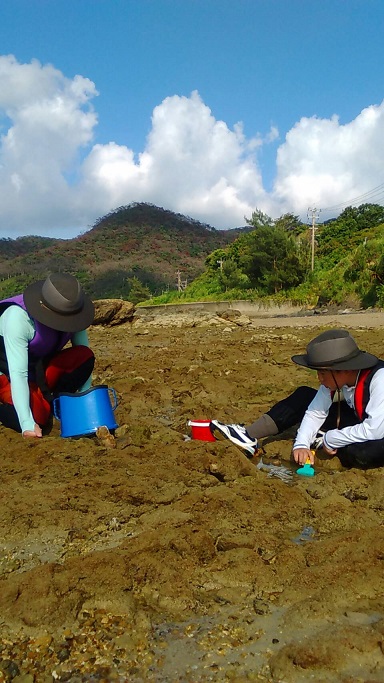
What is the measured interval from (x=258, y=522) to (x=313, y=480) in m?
0.78

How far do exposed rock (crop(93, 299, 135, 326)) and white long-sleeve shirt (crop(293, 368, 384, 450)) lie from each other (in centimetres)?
1315

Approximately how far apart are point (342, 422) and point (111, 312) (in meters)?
13.6

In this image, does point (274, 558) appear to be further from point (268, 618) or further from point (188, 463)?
point (188, 463)

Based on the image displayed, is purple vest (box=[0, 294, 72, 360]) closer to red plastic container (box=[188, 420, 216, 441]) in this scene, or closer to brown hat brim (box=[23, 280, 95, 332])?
brown hat brim (box=[23, 280, 95, 332])

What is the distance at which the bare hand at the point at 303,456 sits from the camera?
3.50m

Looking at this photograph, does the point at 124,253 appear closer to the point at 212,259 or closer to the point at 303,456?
the point at 212,259

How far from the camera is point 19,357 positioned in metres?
3.65

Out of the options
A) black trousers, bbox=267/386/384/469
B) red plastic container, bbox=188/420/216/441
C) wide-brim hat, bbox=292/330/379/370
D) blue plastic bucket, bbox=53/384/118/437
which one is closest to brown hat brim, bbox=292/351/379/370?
wide-brim hat, bbox=292/330/379/370

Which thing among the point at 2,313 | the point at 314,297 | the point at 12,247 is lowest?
the point at 314,297

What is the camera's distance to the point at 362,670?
5.11ft

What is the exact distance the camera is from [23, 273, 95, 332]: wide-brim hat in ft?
11.8

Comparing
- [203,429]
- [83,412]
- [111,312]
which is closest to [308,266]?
[111,312]

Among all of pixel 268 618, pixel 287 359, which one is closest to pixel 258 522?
pixel 268 618

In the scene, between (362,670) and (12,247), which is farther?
(12,247)
